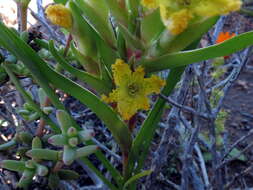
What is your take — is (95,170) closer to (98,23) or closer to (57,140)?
(57,140)

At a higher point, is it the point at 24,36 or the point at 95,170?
the point at 24,36

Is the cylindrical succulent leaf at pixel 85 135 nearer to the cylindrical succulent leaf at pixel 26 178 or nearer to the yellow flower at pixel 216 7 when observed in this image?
the cylindrical succulent leaf at pixel 26 178

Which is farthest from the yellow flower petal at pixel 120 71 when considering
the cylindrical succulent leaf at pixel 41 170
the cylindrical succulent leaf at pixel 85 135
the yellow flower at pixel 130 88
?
the cylindrical succulent leaf at pixel 41 170

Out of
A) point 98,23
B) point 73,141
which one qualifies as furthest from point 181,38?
point 73,141

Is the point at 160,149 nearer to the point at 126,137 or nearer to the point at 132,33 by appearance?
the point at 126,137

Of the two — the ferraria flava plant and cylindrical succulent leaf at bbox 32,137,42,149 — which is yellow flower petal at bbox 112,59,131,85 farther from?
cylindrical succulent leaf at bbox 32,137,42,149

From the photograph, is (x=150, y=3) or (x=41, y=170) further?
(x=41, y=170)
